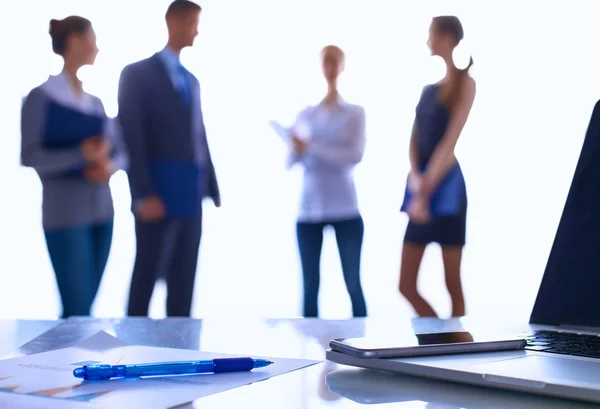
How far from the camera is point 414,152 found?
2.48 m

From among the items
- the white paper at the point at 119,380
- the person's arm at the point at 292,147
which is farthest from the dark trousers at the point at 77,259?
the white paper at the point at 119,380

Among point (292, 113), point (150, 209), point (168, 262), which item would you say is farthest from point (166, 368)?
point (292, 113)

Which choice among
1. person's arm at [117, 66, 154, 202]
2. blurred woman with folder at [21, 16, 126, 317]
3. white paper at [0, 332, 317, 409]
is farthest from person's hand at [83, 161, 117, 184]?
white paper at [0, 332, 317, 409]

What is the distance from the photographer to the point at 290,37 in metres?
3.45

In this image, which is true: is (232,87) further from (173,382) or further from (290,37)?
(173,382)

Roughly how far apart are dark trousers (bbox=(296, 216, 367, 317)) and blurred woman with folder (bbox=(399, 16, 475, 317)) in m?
0.19

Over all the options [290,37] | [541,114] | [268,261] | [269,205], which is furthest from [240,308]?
[541,114]

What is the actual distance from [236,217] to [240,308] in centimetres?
46

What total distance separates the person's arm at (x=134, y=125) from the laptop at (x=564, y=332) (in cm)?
171

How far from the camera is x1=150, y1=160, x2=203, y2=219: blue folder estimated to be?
2.31 metres

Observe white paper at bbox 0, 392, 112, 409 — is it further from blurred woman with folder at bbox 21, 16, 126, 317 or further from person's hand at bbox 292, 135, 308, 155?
person's hand at bbox 292, 135, 308, 155

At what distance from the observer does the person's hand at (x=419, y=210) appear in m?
2.44

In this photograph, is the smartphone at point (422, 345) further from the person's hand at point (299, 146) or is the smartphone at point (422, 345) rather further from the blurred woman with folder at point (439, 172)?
the person's hand at point (299, 146)

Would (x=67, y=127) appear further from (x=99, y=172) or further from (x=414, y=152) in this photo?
(x=414, y=152)
